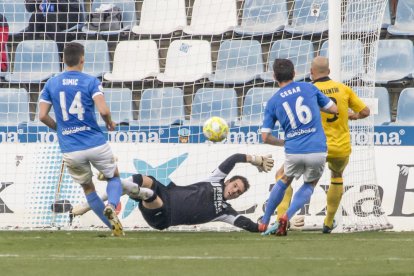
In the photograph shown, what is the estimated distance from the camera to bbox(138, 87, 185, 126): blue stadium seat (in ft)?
49.8

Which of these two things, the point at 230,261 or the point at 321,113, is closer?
the point at 230,261

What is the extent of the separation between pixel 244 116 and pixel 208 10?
2336mm

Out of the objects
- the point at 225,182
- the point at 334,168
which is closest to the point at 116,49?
the point at 225,182

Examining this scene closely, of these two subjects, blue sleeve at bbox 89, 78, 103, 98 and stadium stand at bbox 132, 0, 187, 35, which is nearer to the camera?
blue sleeve at bbox 89, 78, 103, 98

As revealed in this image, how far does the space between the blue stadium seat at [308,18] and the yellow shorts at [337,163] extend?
290 centimetres

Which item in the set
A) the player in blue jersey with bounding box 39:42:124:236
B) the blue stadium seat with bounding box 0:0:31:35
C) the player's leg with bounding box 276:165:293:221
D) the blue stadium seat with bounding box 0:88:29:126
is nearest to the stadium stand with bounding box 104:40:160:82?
the blue stadium seat with bounding box 0:88:29:126

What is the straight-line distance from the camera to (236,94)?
1520cm

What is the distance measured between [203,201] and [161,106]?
2.97 meters

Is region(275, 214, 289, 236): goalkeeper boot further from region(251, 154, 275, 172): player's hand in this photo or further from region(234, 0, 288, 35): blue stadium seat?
region(234, 0, 288, 35): blue stadium seat

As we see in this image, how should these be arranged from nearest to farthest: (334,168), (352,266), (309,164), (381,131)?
(352,266) < (309,164) < (334,168) < (381,131)

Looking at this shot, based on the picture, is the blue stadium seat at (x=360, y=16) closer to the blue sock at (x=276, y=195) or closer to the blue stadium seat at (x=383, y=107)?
the blue stadium seat at (x=383, y=107)

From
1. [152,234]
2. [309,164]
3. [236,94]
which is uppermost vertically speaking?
[236,94]

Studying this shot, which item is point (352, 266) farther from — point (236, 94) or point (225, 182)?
point (236, 94)

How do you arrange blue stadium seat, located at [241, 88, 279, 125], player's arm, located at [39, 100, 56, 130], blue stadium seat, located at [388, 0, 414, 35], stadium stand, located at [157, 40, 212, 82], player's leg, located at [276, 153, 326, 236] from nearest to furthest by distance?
player's arm, located at [39, 100, 56, 130], player's leg, located at [276, 153, 326, 236], blue stadium seat, located at [241, 88, 279, 125], stadium stand, located at [157, 40, 212, 82], blue stadium seat, located at [388, 0, 414, 35]
